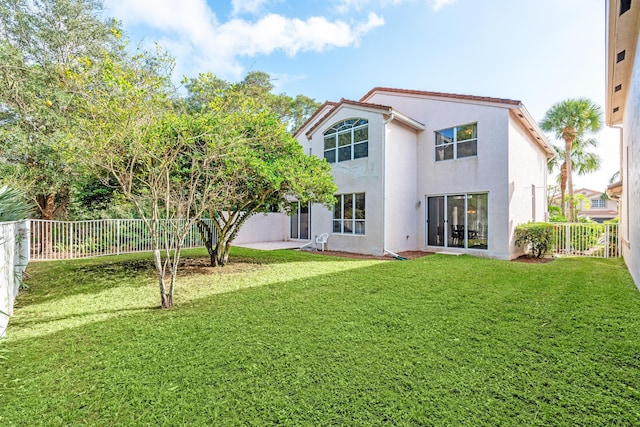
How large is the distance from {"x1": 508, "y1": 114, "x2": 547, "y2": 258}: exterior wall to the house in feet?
0.16

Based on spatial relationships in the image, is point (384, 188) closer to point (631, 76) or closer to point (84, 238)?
point (631, 76)

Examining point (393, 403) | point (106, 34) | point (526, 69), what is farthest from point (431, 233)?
point (106, 34)

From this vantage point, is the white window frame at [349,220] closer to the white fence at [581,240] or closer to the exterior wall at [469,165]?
the exterior wall at [469,165]

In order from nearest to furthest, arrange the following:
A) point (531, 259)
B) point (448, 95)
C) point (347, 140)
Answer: point (531, 259) < point (448, 95) < point (347, 140)

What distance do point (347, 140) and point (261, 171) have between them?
7617mm

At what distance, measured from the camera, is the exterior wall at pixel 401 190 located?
43.8 feet

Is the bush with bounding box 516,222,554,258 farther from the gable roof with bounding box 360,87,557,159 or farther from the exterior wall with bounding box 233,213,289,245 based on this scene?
the exterior wall with bounding box 233,213,289,245

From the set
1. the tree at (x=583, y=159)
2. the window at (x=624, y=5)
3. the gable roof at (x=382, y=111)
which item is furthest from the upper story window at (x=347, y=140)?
the tree at (x=583, y=159)

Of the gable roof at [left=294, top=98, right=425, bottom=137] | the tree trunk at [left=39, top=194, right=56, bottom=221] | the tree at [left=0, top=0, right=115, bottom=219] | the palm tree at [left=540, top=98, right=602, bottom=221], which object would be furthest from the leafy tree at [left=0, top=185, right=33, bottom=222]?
the palm tree at [left=540, top=98, right=602, bottom=221]

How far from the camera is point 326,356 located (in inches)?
148

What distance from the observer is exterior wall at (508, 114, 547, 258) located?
12578 millimetres

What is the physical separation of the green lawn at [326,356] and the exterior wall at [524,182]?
5801mm

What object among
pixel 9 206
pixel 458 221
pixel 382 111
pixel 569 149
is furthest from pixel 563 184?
pixel 9 206

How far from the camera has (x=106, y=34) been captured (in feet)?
48.8
